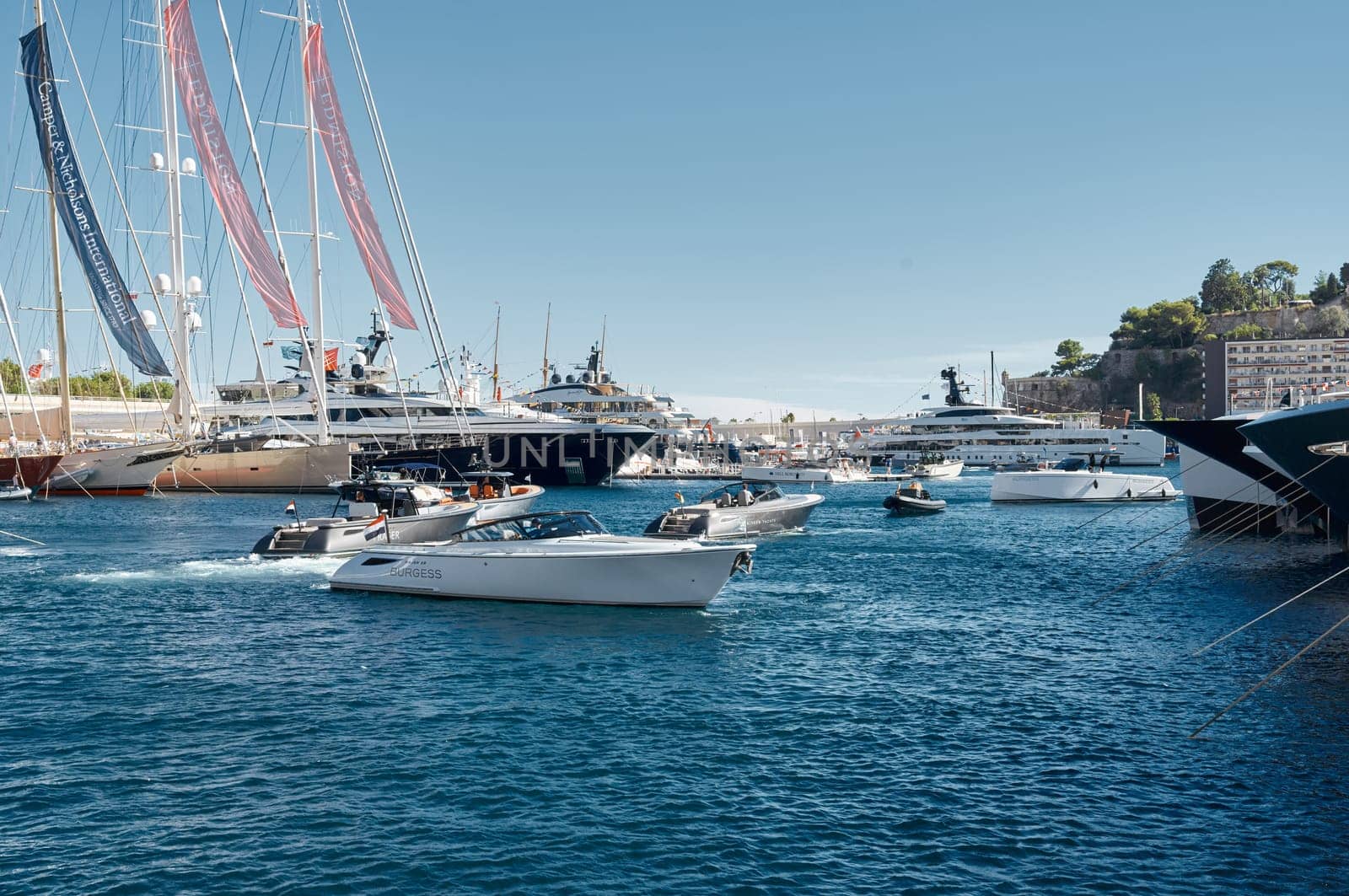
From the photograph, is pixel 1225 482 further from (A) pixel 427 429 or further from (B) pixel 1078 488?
(A) pixel 427 429

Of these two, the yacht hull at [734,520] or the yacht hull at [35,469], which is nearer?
the yacht hull at [734,520]

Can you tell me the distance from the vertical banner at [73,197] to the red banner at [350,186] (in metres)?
18.3

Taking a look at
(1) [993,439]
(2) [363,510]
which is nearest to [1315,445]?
(2) [363,510]

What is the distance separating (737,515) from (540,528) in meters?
18.2

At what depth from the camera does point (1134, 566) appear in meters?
35.9

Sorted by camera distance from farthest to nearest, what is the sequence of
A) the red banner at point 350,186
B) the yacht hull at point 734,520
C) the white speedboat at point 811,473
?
the white speedboat at point 811,473 < the red banner at point 350,186 < the yacht hull at point 734,520

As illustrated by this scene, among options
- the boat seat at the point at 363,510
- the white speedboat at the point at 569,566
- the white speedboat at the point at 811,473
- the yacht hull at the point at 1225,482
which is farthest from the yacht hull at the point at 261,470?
the yacht hull at the point at 1225,482

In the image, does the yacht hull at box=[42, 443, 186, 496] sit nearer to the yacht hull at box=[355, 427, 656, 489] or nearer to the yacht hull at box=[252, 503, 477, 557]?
the yacht hull at box=[355, 427, 656, 489]

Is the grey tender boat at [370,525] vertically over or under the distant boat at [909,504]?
over

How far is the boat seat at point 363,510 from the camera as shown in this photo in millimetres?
36750

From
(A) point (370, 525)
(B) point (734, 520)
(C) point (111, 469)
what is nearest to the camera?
(A) point (370, 525)

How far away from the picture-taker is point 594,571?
80.8ft

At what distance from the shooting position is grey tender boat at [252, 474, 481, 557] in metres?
34.7

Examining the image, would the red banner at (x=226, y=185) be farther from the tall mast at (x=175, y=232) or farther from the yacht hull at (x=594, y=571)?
the yacht hull at (x=594, y=571)
